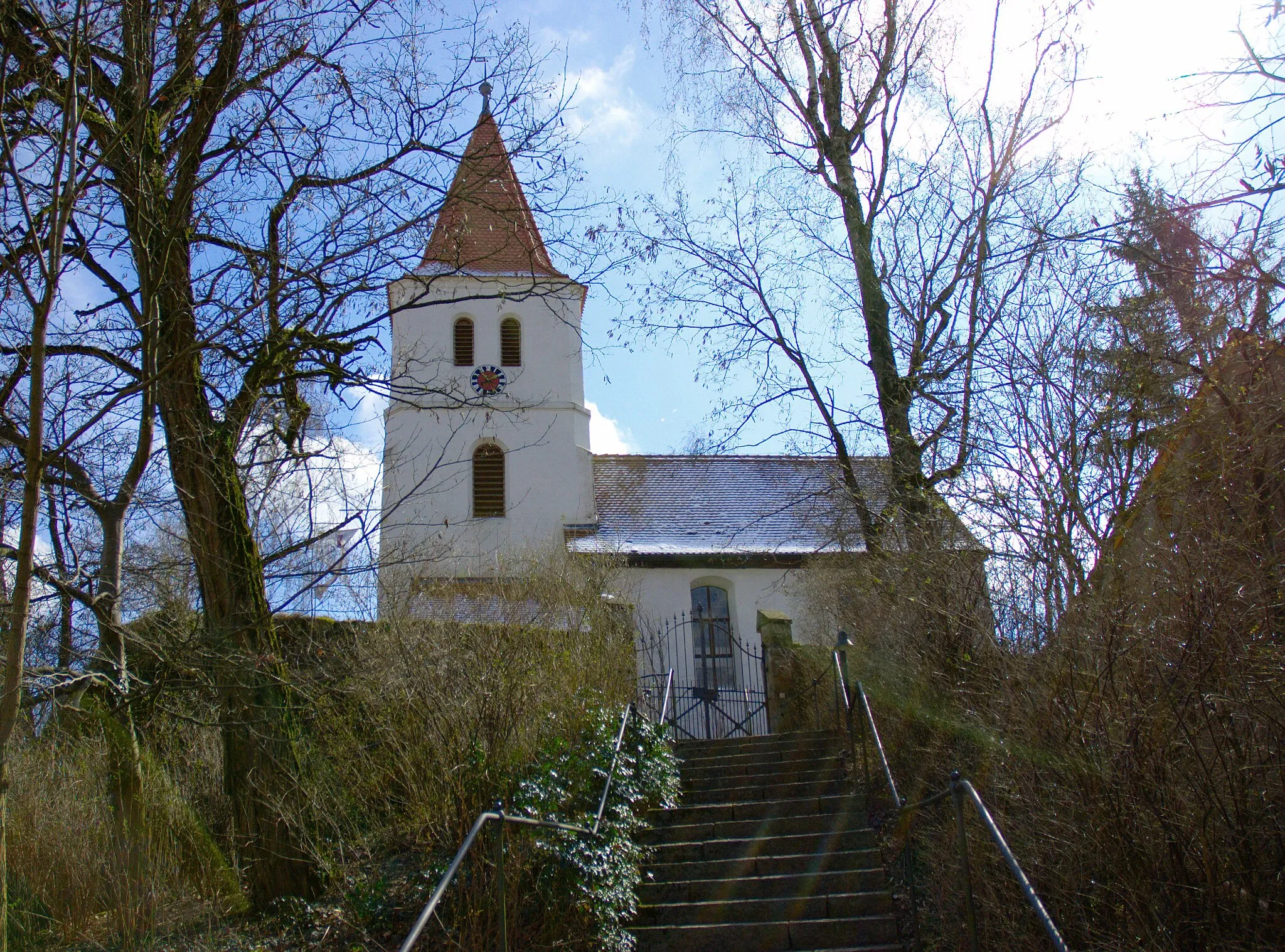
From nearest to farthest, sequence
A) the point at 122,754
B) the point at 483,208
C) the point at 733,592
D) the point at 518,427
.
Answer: the point at 483,208, the point at 122,754, the point at 733,592, the point at 518,427

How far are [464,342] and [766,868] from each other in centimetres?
1959

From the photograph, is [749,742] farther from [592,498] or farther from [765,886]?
[592,498]

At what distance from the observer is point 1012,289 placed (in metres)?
9.82

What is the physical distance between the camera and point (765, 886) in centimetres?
755

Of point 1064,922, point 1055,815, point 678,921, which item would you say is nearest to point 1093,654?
point 1055,815

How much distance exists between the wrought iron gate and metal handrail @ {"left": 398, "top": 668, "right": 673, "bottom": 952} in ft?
24.0

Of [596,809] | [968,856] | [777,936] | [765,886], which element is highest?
[968,856]

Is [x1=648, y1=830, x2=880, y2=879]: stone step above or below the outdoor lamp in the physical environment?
below

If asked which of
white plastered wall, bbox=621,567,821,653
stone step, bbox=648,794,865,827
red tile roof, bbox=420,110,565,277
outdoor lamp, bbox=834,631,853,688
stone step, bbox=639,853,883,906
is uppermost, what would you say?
red tile roof, bbox=420,110,565,277

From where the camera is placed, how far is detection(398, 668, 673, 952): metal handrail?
4090 mm

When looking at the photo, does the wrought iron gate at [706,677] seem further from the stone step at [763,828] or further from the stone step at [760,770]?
the stone step at [763,828]

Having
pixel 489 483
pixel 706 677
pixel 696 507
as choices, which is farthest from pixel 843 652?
pixel 489 483

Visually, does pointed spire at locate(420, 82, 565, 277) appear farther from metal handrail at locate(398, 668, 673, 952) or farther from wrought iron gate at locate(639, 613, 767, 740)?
wrought iron gate at locate(639, 613, 767, 740)

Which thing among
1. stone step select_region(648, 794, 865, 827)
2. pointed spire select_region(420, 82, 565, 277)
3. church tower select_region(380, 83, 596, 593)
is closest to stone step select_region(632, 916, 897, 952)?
stone step select_region(648, 794, 865, 827)
